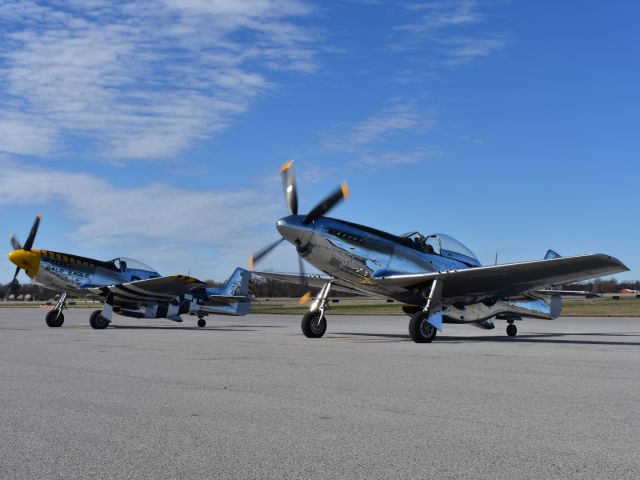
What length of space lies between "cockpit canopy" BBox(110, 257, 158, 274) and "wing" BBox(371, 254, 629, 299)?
13.4m

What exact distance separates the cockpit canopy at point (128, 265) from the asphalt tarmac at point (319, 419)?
1659 centimetres

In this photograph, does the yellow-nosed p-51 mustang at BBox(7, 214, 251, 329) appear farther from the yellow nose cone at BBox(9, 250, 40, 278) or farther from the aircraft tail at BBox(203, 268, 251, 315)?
the aircraft tail at BBox(203, 268, 251, 315)

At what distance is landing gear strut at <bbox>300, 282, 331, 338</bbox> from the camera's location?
17625mm

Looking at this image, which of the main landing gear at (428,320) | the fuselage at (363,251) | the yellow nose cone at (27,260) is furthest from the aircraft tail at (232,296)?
the main landing gear at (428,320)

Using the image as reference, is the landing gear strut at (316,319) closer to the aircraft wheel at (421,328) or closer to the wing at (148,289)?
the aircraft wheel at (421,328)

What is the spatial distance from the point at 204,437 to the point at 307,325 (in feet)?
42.0

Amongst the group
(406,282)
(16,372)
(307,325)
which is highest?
(406,282)

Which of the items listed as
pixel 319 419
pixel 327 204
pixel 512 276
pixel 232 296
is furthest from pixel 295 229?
pixel 232 296

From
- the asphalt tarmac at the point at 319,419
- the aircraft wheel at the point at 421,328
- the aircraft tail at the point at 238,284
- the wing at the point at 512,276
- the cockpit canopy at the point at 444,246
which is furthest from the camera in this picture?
the aircraft tail at the point at 238,284

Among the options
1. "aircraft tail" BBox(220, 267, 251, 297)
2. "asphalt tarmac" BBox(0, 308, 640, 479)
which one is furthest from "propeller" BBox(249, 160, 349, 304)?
"aircraft tail" BBox(220, 267, 251, 297)

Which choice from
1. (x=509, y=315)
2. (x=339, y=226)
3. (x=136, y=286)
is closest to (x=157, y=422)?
(x=339, y=226)

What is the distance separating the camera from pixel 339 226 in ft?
54.0

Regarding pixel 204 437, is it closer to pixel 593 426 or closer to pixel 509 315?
pixel 593 426

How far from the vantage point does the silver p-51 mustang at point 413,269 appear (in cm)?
1576
